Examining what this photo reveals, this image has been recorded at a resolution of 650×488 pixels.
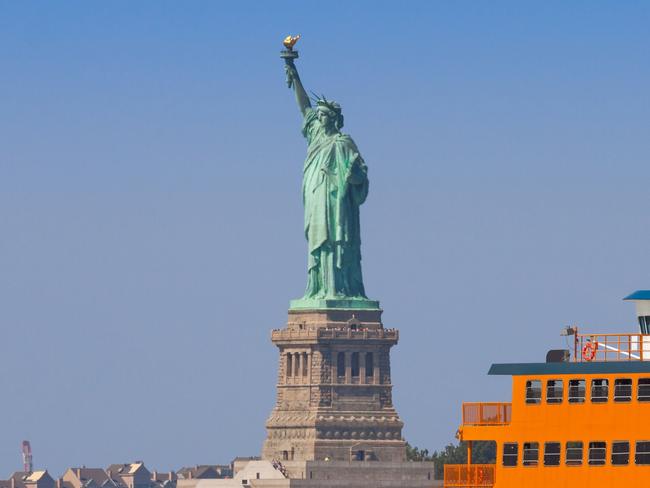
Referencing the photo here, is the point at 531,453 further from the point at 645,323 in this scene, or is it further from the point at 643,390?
the point at 645,323

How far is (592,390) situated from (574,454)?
1.71 metres

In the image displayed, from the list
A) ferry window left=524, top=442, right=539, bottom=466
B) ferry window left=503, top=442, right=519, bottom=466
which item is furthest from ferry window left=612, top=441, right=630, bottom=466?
ferry window left=503, top=442, right=519, bottom=466

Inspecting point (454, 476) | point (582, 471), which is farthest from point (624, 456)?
point (454, 476)

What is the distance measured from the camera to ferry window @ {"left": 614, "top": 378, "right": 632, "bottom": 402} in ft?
200

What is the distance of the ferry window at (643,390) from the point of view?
60.7m

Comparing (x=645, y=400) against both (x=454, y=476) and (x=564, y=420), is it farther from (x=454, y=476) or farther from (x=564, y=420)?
(x=454, y=476)

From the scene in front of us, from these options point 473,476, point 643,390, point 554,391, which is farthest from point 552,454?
point 643,390

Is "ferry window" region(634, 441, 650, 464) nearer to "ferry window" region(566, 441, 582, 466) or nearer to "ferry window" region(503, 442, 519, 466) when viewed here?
"ferry window" region(566, 441, 582, 466)

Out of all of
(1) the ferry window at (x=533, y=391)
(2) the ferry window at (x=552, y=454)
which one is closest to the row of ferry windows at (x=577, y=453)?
(2) the ferry window at (x=552, y=454)

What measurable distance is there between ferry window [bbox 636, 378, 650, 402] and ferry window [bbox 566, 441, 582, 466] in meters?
2.00

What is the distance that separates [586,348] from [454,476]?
16.2 feet

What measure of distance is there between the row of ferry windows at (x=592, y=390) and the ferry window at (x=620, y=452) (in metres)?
1.10

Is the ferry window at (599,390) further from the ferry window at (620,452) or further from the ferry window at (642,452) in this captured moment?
the ferry window at (642,452)

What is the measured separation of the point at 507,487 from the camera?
2480 inches
